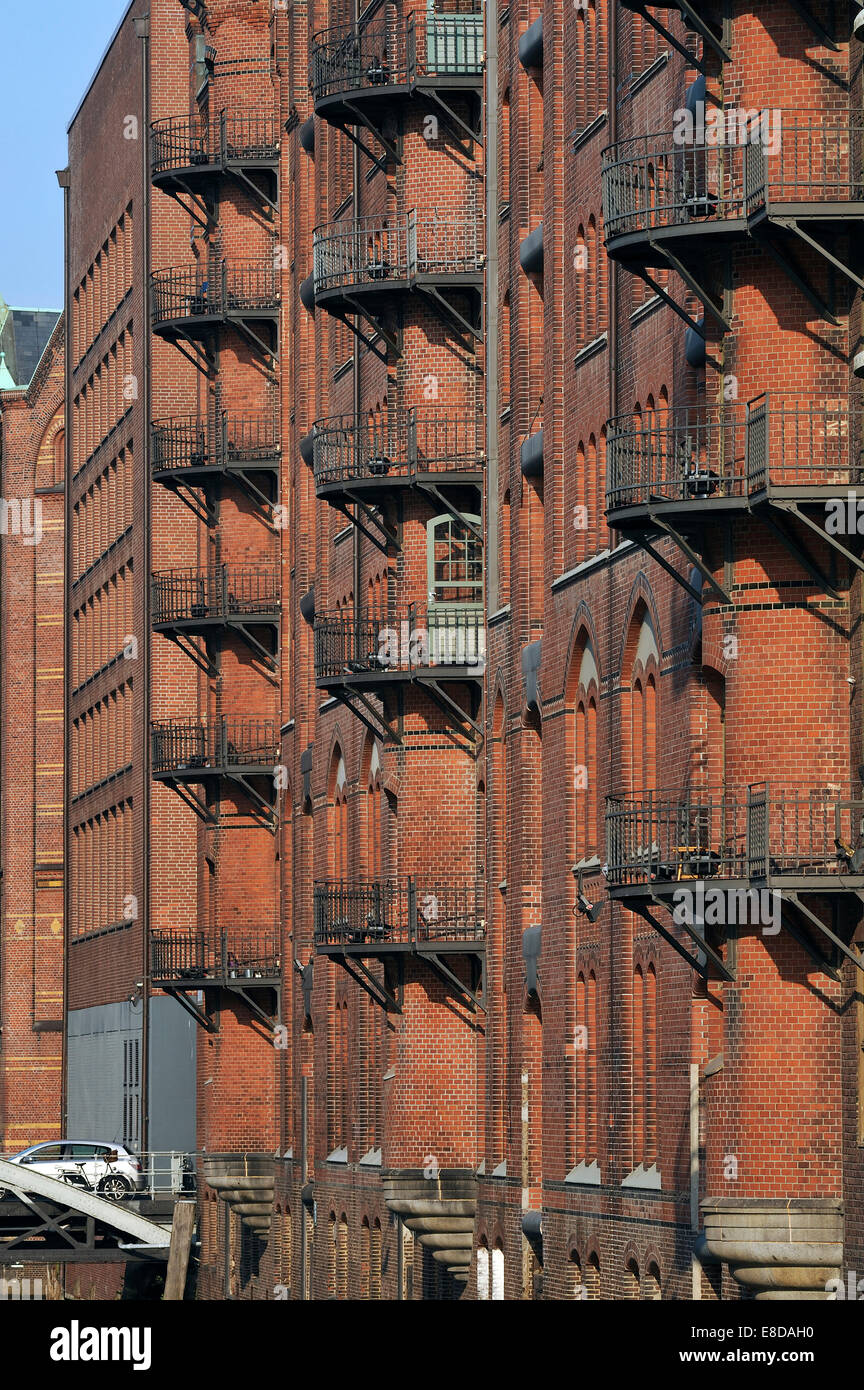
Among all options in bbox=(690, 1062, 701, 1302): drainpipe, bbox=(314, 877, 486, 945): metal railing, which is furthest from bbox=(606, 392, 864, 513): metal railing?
bbox=(314, 877, 486, 945): metal railing

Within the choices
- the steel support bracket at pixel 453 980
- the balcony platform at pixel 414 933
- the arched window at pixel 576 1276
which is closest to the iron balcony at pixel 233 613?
the balcony platform at pixel 414 933

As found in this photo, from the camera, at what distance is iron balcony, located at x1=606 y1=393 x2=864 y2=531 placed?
31750 mm

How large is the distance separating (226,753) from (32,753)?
38217 millimetres

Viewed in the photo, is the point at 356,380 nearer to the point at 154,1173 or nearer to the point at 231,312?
the point at 231,312

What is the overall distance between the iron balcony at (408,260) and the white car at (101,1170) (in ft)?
78.5

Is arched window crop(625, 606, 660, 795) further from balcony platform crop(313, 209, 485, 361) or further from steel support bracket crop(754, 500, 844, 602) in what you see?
balcony platform crop(313, 209, 485, 361)

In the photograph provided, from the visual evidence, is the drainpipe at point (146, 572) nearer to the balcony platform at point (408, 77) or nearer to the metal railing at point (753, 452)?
the balcony platform at point (408, 77)

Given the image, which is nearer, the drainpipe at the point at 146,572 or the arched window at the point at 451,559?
the arched window at the point at 451,559

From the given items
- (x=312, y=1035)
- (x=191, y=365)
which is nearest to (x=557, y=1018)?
→ (x=312, y=1035)

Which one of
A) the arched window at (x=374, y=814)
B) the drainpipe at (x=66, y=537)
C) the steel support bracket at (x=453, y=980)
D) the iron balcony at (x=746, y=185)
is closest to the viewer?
the iron balcony at (x=746, y=185)

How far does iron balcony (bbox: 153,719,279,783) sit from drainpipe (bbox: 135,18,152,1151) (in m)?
9.46

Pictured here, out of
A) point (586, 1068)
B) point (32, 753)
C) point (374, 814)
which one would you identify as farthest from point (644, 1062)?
point (32, 753)

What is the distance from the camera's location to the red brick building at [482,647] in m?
32.4

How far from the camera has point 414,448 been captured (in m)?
49.6
